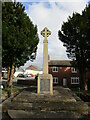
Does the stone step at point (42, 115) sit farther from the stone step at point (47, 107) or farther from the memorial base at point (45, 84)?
the memorial base at point (45, 84)

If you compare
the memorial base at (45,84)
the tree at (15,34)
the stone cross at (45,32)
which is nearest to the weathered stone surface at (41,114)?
the memorial base at (45,84)

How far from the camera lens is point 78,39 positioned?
70.0 feet

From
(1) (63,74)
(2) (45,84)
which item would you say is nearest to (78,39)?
(2) (45,84)

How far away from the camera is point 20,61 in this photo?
20156mm

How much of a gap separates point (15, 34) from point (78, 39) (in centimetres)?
998

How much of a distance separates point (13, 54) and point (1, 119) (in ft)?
40.6

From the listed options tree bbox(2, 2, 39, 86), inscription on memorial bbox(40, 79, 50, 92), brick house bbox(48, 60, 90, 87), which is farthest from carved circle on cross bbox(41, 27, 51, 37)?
brick house bbox(48, 60, 90, 87)

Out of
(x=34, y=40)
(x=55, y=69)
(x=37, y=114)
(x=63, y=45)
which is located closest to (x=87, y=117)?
(x=37, y=114)

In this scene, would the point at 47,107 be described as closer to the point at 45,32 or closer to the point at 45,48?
the point at 45,48

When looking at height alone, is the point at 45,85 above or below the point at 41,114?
above

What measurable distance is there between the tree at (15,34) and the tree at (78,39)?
6.18 metres

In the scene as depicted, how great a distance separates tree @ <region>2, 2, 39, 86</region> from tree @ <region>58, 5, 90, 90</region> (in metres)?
6.18

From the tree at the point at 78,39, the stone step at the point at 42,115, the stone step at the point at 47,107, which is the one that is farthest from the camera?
the tree at the point at 78,39

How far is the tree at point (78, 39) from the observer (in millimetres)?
20000
